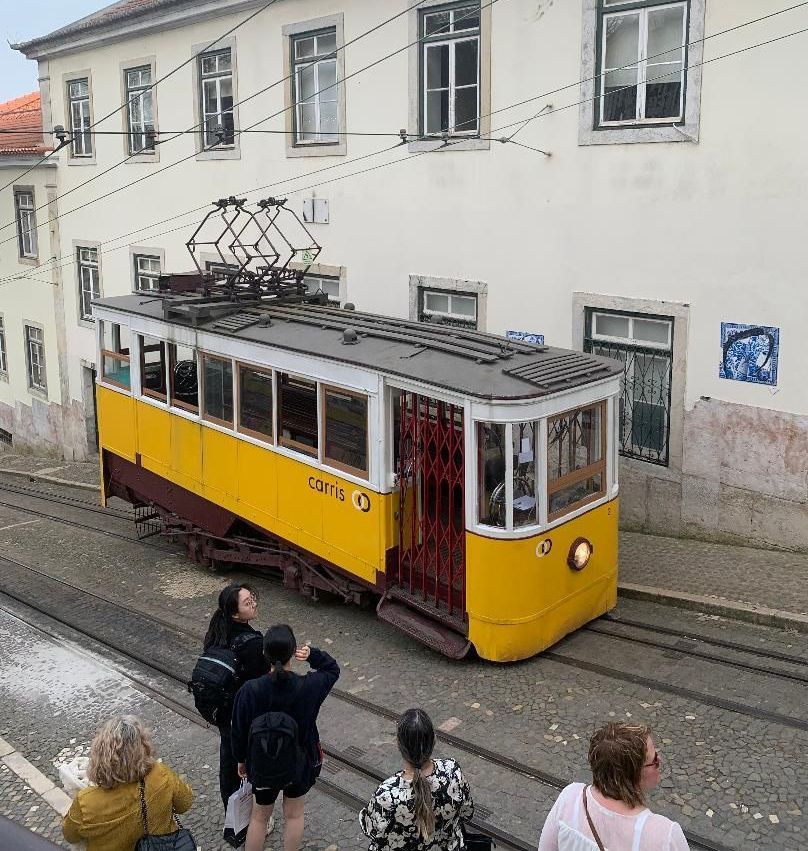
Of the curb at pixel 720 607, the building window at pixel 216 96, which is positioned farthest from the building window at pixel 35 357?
the curb at pixel 720 607

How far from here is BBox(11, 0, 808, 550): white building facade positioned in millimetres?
9820

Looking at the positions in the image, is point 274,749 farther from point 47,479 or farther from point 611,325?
point 47,479

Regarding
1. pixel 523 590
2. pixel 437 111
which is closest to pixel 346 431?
pixel 523 590

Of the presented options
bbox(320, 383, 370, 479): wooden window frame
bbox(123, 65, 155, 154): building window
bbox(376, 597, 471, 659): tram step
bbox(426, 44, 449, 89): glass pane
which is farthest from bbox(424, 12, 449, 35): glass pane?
bbox(376, 597, 471, 659): tram step

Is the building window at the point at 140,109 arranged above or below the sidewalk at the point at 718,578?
above

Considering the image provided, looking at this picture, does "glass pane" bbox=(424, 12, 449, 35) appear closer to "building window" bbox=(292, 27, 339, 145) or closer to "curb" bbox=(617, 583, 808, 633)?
"building window" bbox=(292, 27, 339, 145)

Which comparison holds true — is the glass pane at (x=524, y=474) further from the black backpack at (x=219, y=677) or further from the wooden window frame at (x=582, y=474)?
the black backpack at (x=219, y=677)

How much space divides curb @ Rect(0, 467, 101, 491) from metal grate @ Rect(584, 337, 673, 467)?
9765mm

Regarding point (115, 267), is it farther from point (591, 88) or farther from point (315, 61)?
point (591, 88)

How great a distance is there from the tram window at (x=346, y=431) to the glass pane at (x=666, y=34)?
5077 mm

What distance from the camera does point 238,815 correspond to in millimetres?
5570

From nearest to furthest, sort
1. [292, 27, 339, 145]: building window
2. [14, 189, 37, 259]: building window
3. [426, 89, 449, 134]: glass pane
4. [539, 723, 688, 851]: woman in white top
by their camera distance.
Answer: [539, 723, 688, 851]: woman in white top
[426, 89, 449, 134]: glass pane
[292, 27, 339, 145]: building window
[14, 189, 37, 259]: building window

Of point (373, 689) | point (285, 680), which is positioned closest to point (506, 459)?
point (373, 689)

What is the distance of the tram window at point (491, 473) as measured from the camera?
7.46 meters
